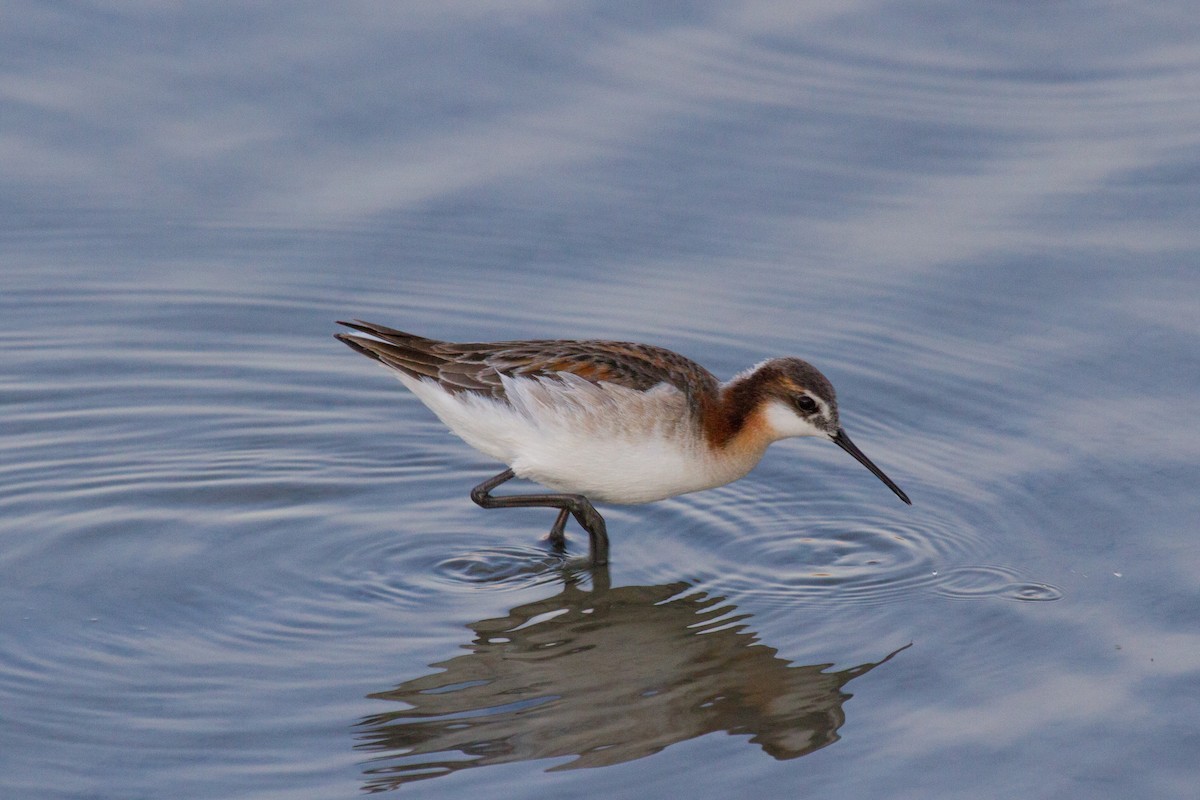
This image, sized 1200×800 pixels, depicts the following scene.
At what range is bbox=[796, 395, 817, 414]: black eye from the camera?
1009cm

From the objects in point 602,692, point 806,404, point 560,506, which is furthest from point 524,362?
point 602,692

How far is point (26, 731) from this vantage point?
8.05m

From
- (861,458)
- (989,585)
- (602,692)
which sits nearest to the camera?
(602,692)

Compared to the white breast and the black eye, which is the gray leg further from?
the black eye

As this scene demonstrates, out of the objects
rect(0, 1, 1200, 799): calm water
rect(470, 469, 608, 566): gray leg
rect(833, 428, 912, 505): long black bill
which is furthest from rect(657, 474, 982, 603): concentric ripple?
rect(470, 469, 608, 566): gray leg

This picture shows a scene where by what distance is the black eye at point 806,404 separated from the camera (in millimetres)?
10094

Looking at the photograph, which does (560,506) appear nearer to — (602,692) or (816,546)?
(816,546)

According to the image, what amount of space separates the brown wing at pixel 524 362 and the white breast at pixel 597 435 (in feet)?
0.21

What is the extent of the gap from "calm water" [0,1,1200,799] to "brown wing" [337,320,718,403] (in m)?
0.84

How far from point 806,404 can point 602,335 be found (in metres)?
2.23

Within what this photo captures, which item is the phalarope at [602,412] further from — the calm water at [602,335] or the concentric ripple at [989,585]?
the concentric ripple at [989,585]

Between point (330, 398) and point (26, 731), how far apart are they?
398cm

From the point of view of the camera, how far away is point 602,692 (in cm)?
862

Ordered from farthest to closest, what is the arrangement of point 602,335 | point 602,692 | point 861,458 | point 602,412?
1. point 602,335
2. point 861,458
3. point 602,412
4. point 602,692
